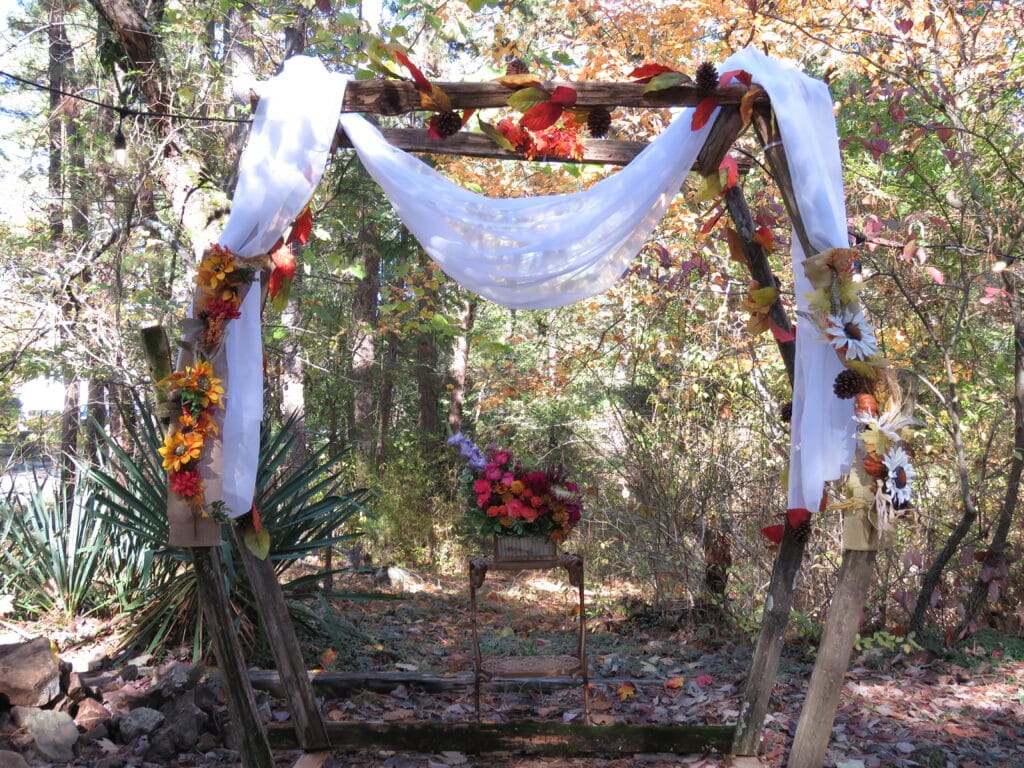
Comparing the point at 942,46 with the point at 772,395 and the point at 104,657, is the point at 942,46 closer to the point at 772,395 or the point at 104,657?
the point at 772,395

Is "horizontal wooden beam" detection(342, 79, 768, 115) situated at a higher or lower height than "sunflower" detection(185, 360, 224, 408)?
higher

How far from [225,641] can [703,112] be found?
2.89 metres

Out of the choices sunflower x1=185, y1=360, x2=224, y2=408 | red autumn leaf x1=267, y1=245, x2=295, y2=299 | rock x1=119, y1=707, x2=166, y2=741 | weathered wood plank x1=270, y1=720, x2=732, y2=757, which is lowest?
weathered wood plank x1=270, y1=720, x2=732, y2=757

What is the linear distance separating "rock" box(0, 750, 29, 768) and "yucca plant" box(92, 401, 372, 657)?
122cm

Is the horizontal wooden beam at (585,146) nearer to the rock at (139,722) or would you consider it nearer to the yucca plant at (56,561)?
the rock at (139,722)

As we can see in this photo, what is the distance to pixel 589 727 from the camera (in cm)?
389

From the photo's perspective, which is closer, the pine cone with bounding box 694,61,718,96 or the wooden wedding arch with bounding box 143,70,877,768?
the wooden wedding arch with bounding box 143,70,877,768

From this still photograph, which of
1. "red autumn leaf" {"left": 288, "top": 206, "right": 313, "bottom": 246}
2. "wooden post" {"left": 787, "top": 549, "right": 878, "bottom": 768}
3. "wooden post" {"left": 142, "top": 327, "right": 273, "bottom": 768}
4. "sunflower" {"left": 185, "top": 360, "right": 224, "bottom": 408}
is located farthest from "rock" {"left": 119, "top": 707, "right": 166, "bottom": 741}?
"wooden post" {"left": 787, "top": 549, "right": 878, "bottom": 768}

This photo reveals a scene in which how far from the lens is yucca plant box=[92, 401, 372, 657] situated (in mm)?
4777

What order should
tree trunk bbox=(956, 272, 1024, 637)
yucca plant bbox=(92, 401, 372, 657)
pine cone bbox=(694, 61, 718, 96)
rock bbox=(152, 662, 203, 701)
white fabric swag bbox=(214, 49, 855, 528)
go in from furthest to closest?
tree trunk bbox=(956, 272, 1024, 637) < yucca plant bbox=(92, 401, 372, 657) < rock bbox=(152, 662, 203, 701) < pine cone bbox=(694, 61, 718, 96) < white fabric swag bbox=(214, 49, 855, 528)

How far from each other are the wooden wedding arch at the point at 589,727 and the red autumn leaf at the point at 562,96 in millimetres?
47

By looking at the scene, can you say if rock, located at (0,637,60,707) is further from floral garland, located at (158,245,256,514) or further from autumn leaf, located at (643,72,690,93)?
autumn leaf, located at (643,72,690,93)

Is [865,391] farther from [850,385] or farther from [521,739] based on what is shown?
[521,739]

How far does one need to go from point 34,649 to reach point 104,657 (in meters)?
0.80
